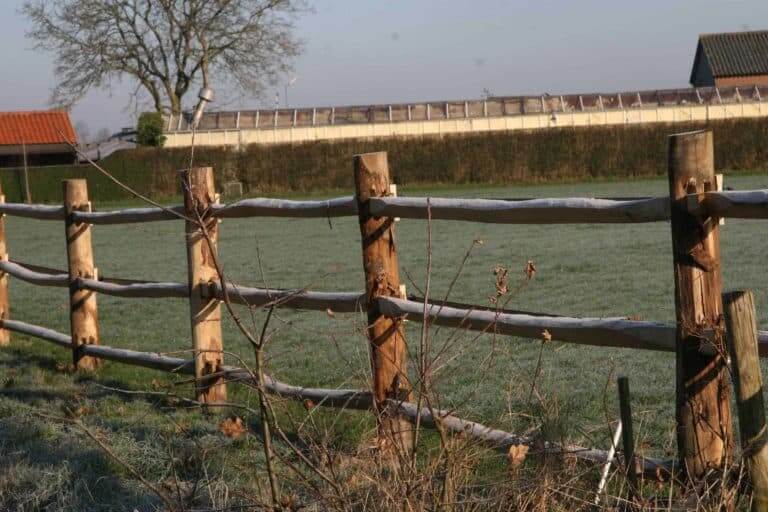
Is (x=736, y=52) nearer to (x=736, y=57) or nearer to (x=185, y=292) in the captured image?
(x=736, y=57)

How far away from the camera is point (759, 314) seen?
7973 millimetres

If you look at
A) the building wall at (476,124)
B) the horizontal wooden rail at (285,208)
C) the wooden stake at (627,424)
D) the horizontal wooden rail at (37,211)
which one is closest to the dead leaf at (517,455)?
the wooden stake at (627,424)

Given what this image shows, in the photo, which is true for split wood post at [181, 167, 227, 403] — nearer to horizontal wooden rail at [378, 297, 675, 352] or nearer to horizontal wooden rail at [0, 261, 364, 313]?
horizontal wooden rail at [0, 261, 364, 313]

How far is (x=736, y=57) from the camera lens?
5972 cm

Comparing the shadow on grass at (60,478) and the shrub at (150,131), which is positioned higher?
the shrub at (150,131)

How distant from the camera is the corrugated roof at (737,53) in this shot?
194 feet

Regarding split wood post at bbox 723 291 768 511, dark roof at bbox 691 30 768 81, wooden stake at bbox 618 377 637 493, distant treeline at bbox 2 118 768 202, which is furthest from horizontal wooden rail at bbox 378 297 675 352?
dark roof at bbox 691 30 768 81

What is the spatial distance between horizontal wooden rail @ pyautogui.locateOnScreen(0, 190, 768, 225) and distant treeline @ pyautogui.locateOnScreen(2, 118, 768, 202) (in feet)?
106

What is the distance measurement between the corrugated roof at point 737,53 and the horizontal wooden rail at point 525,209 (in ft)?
186

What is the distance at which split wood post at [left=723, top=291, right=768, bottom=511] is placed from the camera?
273 centimetres

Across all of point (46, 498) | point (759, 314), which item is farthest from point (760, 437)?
point (759, 314)

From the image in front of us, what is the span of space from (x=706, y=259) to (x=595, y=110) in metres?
44.2

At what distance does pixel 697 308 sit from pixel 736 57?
5993 centimetres

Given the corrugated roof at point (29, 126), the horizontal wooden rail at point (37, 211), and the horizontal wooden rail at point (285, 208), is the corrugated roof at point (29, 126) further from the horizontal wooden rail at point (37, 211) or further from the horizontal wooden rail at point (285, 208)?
the horizontal wooden rail at point (285, 208)
